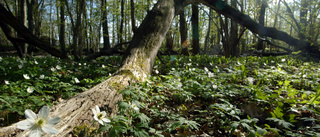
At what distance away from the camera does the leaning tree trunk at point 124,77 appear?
1.45 m

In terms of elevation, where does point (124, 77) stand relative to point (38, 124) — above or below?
above

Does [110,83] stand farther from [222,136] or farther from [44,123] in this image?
[222,136]

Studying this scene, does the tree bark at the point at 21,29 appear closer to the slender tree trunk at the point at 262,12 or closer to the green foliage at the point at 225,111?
the green foliage at the point at 225,111

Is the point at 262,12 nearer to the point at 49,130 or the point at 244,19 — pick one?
the point at 244,19

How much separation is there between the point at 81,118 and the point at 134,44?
245 cm

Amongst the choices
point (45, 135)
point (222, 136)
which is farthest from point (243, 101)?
point (45, 135)

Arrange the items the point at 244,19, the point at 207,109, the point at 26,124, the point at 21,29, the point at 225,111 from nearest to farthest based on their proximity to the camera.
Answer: the point at 26,124
the point at 225,111
the point at 207,109
the point at 21,29
the point at 244,19

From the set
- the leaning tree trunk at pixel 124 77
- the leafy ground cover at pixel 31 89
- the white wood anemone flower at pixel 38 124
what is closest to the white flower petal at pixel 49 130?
the white wood anemone flower at pixel 38 124

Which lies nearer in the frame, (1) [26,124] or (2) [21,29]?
(1) [26,124]

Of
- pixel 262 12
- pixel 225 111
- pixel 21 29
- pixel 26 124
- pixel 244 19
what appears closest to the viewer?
pixel 26 124

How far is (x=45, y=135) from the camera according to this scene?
1.17 m

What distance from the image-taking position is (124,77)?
2559 mm

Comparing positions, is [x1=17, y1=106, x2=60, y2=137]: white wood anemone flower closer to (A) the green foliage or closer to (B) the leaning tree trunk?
(B) the leaning tree trunk

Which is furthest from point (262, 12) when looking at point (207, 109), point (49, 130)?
point (49, 130)
